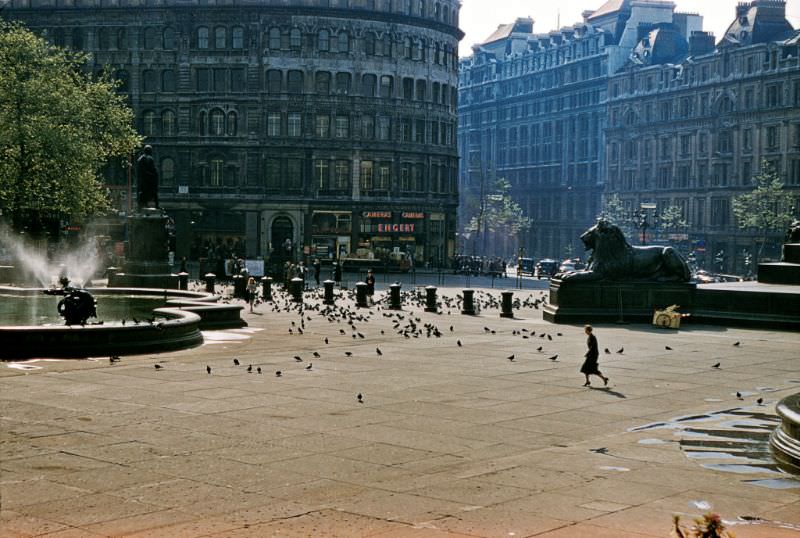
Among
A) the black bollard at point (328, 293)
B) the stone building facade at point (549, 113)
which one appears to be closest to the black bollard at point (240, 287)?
the black bollard at point (328, 293)

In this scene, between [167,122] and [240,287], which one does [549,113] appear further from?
[240,287]

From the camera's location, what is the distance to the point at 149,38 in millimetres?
92375

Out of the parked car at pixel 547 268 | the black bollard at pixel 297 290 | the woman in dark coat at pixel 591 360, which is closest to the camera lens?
the woman in dark coat at pixel 591 360

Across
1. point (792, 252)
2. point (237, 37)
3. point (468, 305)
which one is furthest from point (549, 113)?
point (792, 252)

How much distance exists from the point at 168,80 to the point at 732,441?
267 ft

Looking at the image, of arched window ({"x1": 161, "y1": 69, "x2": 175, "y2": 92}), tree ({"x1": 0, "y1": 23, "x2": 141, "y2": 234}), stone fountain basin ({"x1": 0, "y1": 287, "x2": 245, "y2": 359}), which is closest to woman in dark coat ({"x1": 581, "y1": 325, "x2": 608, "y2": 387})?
stone fountain basin ({"x1": 0, "y1": 287, "x2": 245, "y2": 359})

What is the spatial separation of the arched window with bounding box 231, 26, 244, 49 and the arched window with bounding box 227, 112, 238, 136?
17.6 feet

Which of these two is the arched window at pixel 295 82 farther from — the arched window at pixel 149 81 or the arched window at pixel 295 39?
the arched window at pixel 149 81

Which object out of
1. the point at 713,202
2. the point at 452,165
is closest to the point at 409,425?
the point at 452,165

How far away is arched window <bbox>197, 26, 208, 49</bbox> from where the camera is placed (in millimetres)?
91938

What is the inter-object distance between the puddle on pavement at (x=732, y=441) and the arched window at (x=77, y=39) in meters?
82.7

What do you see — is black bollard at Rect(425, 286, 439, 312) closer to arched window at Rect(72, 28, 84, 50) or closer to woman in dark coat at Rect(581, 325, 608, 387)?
woman in dark coat at Rect(581, 325, 608, 387)

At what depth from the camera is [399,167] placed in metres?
94.9

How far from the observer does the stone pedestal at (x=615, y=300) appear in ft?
124
